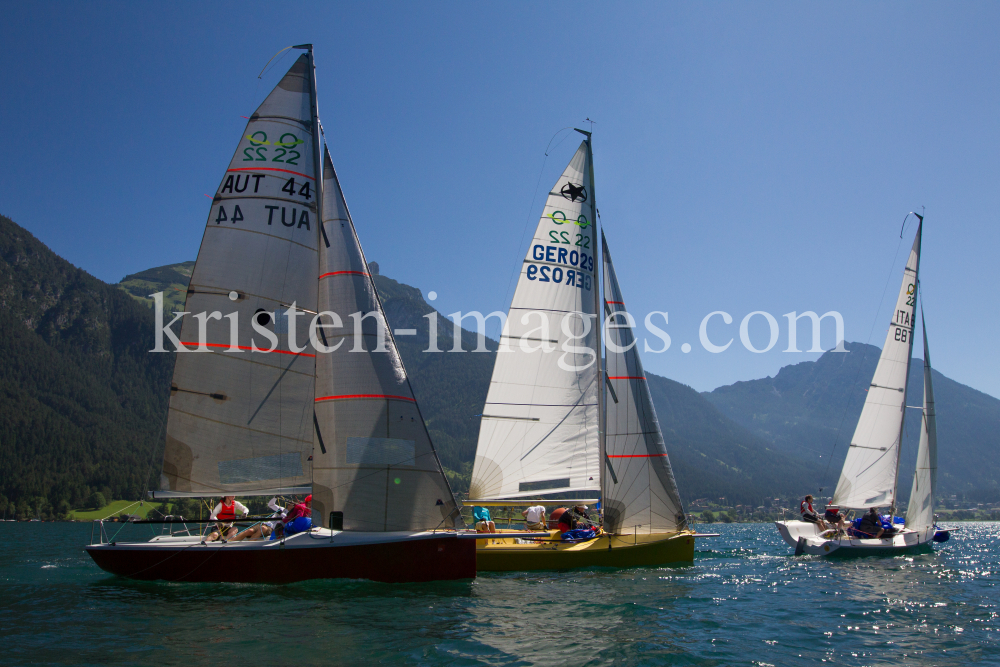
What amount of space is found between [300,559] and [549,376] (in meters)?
10.4

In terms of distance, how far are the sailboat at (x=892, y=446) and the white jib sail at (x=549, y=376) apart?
1355 cm

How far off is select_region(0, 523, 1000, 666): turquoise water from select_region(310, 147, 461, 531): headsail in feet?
5.72

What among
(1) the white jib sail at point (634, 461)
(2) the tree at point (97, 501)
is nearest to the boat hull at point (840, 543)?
(1) the white jib sail at point (634, 461)

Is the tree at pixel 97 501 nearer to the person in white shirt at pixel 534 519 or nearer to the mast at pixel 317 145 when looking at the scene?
the person in white shirt at pixel 534 519

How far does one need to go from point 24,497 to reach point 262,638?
137m

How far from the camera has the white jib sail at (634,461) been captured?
798 inches

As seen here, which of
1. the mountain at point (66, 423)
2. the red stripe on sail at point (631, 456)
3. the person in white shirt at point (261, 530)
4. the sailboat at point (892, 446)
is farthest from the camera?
the mountain at point (66, 423)

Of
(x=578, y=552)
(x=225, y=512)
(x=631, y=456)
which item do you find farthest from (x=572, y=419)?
(x=225, y=512)

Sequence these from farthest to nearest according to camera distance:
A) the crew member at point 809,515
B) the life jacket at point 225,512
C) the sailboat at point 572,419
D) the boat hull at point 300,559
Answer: the crew member at point 809,515 → the sailboat at point 572,419 → the life jacket at point 225,512 → the boat hull at point 300,559

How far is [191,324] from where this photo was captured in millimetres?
15336

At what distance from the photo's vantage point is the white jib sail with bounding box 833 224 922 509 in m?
30.5

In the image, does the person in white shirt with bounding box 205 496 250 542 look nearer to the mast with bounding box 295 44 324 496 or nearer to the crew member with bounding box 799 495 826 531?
the mast with bounding box 295 44 324 496

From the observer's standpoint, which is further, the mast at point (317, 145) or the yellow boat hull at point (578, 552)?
the yellow boat hull at point (578, 552)

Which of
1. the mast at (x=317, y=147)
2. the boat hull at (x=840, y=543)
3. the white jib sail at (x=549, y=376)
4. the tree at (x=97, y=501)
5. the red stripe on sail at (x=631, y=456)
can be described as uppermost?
the mast at (x=317, y=147)
